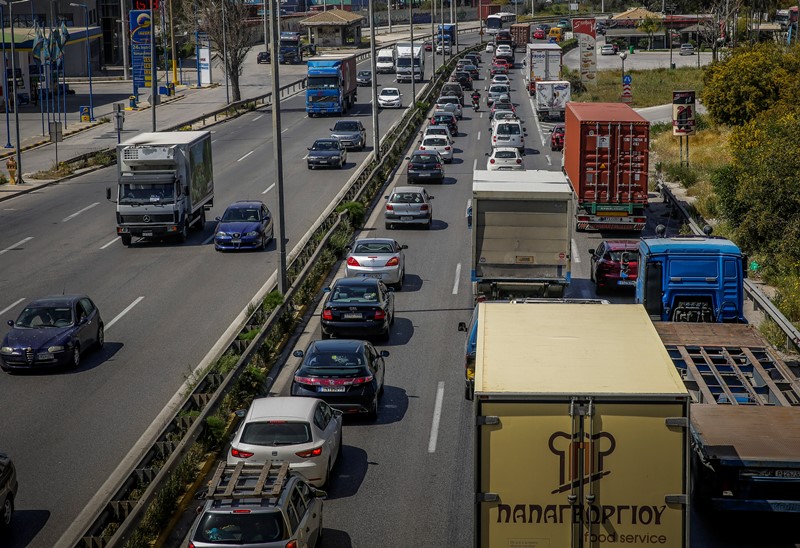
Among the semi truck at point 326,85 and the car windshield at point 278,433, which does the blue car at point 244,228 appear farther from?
the semi truck at point 326,85

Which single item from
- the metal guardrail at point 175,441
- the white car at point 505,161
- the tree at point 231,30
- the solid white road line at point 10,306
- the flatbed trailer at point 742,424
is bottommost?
the solid white road line at point 10,306

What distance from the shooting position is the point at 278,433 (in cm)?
1739

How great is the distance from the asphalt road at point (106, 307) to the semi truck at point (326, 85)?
680 inches

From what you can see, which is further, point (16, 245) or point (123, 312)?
point (16, 245)

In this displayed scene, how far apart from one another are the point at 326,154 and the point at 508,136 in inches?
397

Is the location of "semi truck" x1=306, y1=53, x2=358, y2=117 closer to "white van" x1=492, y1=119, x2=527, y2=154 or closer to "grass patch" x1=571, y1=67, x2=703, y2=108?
"white van" x1=492, y1=119, x2=527, y2=154

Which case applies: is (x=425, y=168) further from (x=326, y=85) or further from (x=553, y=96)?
(x=553, y=96)

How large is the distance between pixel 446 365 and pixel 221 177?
3023 centimetres

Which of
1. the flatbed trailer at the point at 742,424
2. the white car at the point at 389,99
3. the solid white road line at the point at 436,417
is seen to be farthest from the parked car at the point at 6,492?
the white car at the point at 389,99

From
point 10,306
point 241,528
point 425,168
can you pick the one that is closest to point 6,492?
point 241,528

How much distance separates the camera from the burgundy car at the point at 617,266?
3075 centimetres

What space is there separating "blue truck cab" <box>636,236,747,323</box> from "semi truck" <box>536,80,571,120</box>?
50419 mm

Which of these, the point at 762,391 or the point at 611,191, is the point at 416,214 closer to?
the point at 611,191

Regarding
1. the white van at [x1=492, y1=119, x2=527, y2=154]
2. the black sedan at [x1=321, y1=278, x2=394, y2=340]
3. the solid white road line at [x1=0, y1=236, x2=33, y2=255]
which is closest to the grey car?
the white van at [x1=492, y1=119, x2=527, y2=154]
